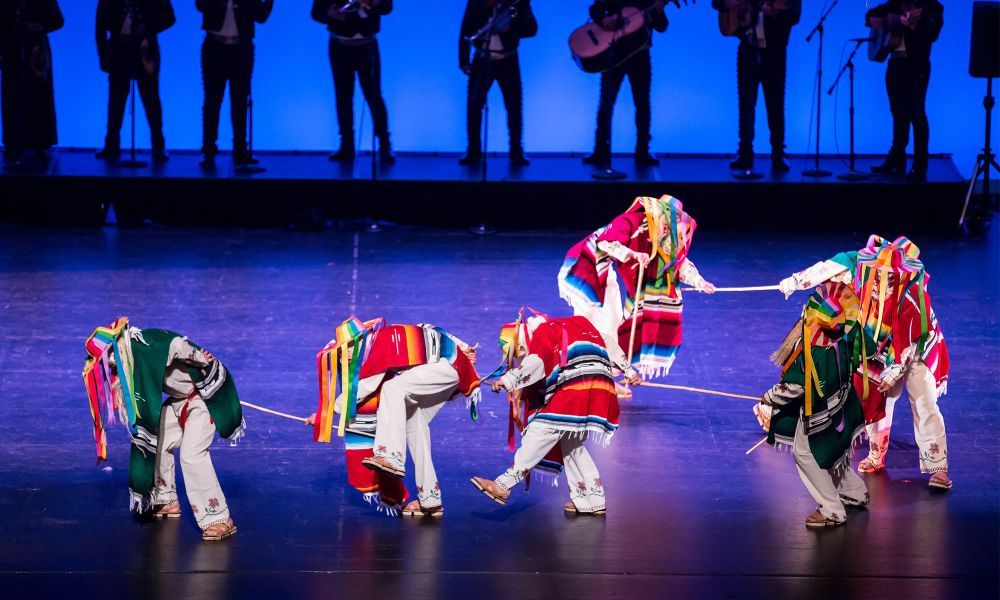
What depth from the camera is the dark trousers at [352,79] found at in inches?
480

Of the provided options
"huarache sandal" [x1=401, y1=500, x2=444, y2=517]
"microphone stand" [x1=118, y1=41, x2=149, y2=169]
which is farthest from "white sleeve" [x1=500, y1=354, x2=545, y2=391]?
"microphone stand" [x1=118, y1=41, x2=149, y2=169]

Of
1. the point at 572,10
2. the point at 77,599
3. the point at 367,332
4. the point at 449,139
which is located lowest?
the point at 77,599

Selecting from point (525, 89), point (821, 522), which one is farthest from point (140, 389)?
point (525, 89)

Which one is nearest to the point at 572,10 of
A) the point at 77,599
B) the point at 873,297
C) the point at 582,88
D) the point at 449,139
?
the point at 582,88

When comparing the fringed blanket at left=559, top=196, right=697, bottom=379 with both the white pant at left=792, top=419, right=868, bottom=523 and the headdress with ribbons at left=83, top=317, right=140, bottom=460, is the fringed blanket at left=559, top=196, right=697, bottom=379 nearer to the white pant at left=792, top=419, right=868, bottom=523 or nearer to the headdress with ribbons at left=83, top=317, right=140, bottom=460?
the white pant at left=792, top=419, right=868, bottom=523

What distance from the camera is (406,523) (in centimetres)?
665

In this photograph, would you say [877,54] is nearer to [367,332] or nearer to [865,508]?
[865,508]

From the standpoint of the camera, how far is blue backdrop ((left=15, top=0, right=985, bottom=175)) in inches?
516

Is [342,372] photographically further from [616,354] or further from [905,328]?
[905,328]

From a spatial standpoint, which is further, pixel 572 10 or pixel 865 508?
pixel 572 10

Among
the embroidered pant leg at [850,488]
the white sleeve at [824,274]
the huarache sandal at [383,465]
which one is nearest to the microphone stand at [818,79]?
the white sleeve at [824,274]

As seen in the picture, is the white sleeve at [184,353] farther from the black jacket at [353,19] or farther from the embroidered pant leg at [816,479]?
the black jacket at [353,19]

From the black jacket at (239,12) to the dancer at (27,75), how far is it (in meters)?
1.19

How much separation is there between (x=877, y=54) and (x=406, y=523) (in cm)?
683
